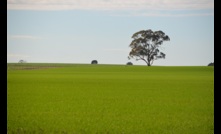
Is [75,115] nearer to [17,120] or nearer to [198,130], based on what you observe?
[17,120]

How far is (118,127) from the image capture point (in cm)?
1080

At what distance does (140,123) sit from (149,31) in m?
73.6

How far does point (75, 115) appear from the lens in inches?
533

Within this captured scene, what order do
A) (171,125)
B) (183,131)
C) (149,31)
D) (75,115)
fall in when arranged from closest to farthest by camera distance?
(183,131) → (171,125) → (75,115) → (149,31)
